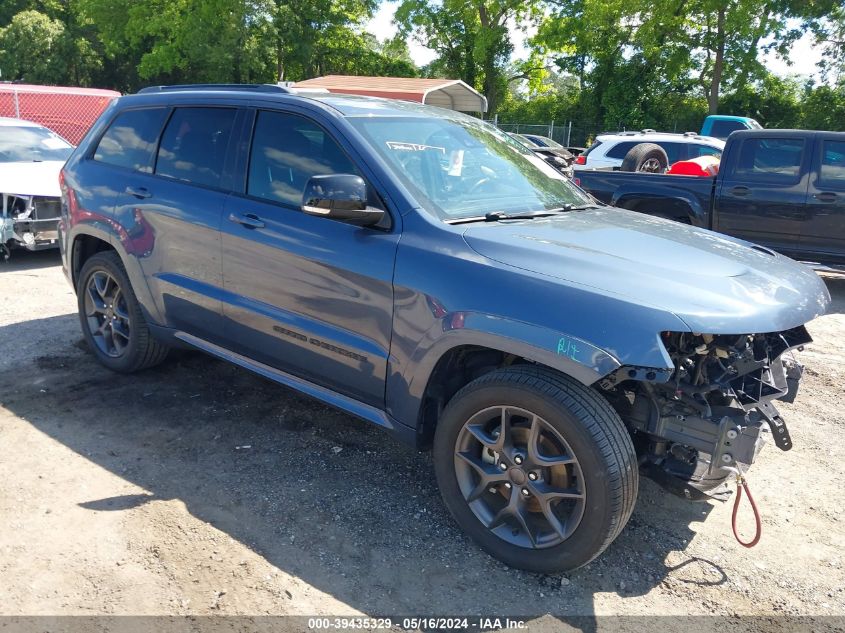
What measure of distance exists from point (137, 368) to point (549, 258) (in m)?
3.25

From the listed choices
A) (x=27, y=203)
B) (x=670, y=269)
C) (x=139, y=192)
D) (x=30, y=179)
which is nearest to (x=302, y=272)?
(x=139, y=192)

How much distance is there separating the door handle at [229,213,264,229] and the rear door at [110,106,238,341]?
15 cm

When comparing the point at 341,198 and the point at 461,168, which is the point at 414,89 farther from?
the point at 341,198

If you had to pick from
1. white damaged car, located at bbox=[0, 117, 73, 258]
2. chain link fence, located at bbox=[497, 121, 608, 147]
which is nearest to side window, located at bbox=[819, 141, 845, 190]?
white damaged car, located at bbox=[0, 117, 73, 258]

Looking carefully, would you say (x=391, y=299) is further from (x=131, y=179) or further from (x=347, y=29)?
(x=347, y=29)

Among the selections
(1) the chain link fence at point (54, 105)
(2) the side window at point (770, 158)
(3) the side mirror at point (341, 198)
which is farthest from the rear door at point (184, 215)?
(1) the chain link fence at point (54, 105)

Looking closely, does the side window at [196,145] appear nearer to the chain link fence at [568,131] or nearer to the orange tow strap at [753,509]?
the orange tow strap at [753,509]

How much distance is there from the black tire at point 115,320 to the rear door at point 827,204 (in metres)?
7.20

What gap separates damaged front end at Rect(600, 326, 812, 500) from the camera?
2.76 m

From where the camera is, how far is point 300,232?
142 inches

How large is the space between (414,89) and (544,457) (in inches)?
800

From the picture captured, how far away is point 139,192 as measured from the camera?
4523 mm

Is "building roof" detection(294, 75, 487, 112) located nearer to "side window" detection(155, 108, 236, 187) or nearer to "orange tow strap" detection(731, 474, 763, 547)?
"side window" detection(155, 108, 236, 187)

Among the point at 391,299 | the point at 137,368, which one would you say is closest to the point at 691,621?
the point at 391,299
